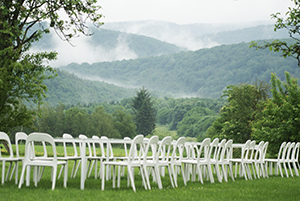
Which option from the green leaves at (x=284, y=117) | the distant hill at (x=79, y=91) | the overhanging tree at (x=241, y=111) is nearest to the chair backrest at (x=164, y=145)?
the green leaves at (x=284, y=117)

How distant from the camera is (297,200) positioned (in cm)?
585

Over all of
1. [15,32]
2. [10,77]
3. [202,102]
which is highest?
[15,32]

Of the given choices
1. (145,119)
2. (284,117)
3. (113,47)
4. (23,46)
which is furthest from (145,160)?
(113,47)

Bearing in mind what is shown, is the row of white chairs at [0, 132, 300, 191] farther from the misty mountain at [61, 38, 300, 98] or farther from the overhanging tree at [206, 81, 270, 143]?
the misty mountain at [61, 38, 300, 98]

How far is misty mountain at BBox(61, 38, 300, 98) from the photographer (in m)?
106

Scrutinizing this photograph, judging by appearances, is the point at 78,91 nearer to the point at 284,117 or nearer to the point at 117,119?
the point at 117,119

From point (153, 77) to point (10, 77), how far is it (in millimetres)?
126389

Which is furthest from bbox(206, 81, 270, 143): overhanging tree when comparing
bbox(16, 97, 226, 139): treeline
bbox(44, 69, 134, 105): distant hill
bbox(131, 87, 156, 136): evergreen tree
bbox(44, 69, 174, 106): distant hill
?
bbox(44, 69, 134, 105): distant hill

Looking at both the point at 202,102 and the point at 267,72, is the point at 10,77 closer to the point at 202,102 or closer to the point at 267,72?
the point at 202,102

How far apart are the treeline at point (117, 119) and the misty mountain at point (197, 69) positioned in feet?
66.8

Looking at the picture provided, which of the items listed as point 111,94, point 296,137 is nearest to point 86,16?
point 296,137

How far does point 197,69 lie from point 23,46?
117924mm

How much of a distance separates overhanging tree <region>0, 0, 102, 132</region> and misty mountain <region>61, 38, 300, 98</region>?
91.2m

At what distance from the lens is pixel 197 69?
12725cm
